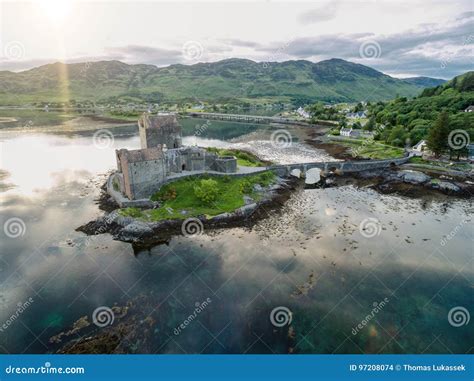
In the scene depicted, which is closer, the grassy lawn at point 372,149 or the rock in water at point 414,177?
the rock in water at point 414,177

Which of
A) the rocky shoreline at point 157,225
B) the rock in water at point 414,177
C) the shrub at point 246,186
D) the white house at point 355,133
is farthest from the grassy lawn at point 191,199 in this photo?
the white house at point 355,133

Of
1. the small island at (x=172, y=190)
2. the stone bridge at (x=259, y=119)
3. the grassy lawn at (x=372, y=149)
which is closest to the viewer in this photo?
the small island at (x=172, y=190)

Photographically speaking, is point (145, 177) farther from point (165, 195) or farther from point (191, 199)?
point (191, 199)

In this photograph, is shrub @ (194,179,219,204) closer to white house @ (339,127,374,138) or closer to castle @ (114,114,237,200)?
castle @ (114,114,237,200)

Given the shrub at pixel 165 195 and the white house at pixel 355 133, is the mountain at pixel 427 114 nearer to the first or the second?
the white house at pixel 355 133

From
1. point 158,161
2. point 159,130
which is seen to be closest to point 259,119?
point 159,130

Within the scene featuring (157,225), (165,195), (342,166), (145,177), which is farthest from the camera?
(342,166)
